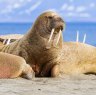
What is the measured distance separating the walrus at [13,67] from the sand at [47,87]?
0.21m

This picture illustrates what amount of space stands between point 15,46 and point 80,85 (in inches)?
96.2

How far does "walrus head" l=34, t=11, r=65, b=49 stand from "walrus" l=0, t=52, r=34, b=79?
2.84 ft

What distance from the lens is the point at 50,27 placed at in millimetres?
9688

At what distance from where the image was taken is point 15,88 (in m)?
7.30

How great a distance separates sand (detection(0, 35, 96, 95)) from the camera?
276 inches

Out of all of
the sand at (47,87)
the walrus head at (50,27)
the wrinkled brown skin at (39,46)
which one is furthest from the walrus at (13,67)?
the walrus head at (50,27)

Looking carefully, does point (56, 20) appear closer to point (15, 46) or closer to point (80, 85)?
point (15, 46)

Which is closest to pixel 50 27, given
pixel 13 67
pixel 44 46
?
pixel 44 46

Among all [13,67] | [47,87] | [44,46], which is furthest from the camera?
[44,46]

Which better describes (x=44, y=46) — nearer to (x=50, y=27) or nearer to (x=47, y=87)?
(x=50, y=27)

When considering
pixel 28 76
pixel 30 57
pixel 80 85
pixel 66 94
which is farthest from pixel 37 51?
pixel 66 94

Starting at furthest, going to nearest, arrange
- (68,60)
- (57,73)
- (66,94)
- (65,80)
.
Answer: (68,60), (57,73), (65,80), (66,94)

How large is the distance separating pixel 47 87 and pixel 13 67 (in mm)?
1396

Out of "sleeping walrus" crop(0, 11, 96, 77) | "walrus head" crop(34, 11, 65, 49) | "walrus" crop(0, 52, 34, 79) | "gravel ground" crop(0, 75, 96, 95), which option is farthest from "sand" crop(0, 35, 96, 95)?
"walrus head" crop(34, 11, 65, 49)
